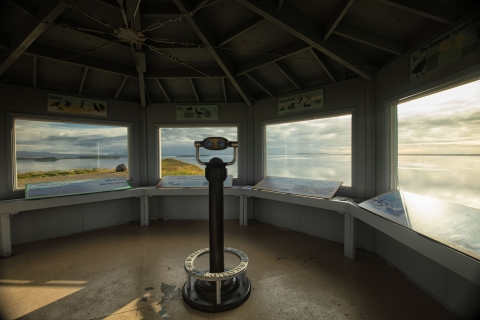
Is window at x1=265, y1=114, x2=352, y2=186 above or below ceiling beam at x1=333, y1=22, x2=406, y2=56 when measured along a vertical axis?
below

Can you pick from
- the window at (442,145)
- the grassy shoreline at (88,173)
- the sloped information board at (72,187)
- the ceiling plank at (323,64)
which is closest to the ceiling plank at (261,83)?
the ceiling plank at (323,64)

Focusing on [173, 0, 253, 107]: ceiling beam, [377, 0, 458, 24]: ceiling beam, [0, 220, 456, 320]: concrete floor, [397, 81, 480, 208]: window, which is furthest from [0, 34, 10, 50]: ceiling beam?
[397, 81, 480, 208]: window

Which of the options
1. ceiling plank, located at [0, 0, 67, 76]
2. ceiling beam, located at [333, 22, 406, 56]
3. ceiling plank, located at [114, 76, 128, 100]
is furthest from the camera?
ceiling plank, located at [114, 76, 128, 100]

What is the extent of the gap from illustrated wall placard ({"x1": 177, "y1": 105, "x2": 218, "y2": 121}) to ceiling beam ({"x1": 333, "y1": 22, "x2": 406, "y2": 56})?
3.19m

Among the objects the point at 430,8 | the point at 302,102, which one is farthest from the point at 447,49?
the point at 302,102

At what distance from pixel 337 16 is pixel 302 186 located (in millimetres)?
2868

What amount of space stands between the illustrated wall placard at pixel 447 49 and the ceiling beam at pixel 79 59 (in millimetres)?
4900

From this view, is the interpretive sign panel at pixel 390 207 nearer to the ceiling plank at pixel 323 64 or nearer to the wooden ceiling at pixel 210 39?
the wooden ceiling at pixel 210 39

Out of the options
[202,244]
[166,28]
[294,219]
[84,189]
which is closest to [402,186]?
[294,219]

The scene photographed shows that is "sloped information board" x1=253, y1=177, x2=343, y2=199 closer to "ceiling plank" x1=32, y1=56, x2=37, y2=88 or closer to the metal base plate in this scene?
the metal base plate

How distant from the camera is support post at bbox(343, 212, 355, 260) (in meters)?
3.24

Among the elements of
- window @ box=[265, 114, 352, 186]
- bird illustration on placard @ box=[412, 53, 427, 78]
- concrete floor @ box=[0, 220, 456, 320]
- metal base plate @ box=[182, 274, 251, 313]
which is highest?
bird illustration on placard @ box=[412, 53, 427, 78]

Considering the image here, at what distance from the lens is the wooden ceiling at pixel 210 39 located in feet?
8.14

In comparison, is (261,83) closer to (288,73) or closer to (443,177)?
(288,73)
